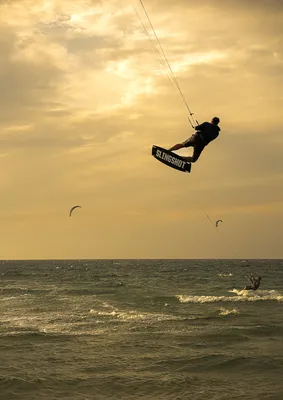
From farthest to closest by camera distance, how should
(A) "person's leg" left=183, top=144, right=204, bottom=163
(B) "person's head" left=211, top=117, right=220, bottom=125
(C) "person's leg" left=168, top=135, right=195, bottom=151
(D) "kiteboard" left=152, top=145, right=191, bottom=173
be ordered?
(D) "kiteboard" left=152, top=145, right=191, bottom=173 → (A) "person's leg" left=183, top=144, right=204, bottom=163 → (C) "person's leg" left=168, top=135, right=195, bottom=151 → (B) "person's head" left=211, top=117, right=220, bottom=125

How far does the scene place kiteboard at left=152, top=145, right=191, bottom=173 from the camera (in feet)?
45.2

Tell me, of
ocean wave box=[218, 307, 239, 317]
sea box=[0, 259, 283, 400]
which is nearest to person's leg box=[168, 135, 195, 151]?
sea box=[0, 259, 283, 400]

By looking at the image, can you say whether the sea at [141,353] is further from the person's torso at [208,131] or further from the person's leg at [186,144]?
the person's torso at [208,131]

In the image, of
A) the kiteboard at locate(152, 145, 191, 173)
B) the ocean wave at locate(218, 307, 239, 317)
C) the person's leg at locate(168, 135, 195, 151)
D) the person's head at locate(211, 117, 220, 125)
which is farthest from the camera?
the ocean wave at locate(218, 307, 239, 317)

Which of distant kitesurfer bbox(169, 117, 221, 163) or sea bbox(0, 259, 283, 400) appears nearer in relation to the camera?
distant kitesurfer bbox(169, 117, 221, 163)

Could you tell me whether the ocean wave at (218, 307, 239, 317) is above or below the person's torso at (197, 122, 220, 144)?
below

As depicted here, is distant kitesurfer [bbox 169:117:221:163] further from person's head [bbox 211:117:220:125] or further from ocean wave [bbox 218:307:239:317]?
ocean wave [bbox 218:307:239:317]

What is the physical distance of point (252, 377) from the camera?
17.4 meters

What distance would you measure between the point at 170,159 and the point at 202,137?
1.19 m

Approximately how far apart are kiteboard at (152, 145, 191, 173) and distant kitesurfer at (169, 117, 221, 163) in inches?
13.5

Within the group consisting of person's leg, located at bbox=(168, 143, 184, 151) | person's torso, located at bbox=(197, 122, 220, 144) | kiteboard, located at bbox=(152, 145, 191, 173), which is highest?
person's torso, located at bbox=(197, 122, 220, 144)

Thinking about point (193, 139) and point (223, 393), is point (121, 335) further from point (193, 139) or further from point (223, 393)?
point (193, 139)

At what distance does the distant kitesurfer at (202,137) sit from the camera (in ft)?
42.8

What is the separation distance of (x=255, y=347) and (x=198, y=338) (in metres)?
2.87
